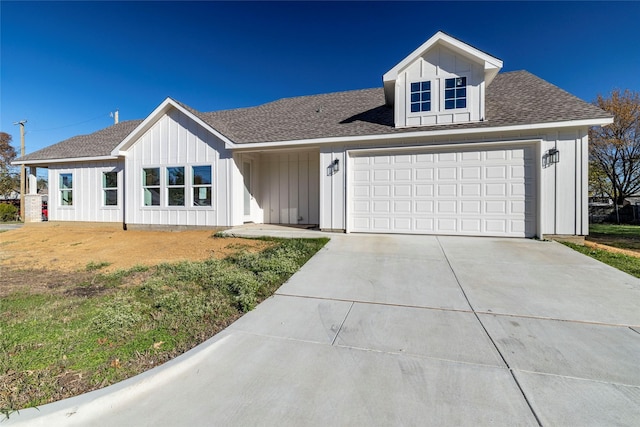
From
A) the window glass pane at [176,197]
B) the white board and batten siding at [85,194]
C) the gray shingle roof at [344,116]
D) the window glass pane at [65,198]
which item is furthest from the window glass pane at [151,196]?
the window glass pane at [65,198]

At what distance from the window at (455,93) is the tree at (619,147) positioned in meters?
17.8

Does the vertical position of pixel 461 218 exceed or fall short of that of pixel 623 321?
it exceeds it

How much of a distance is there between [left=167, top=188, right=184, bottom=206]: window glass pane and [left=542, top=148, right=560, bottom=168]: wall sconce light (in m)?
12.2

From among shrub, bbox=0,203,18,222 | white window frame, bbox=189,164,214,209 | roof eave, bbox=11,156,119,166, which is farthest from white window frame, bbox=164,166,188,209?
shrub, bbox=0,203,18,222

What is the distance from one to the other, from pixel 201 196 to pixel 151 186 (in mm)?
2443

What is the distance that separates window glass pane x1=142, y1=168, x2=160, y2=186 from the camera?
11.3 metres

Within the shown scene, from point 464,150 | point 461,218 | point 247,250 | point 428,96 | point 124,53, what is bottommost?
point 247,250

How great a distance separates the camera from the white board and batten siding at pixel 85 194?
40.0 feet

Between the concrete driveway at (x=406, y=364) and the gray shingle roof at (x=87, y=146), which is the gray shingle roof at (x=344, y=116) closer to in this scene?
the gray shingle roof at (x=87, y=146)

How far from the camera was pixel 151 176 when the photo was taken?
37.4 ft

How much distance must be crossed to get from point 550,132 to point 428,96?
352cm

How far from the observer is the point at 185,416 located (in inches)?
77.6

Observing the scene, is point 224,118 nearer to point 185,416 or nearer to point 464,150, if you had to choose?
point 464,150

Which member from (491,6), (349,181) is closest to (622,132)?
(491,6)
